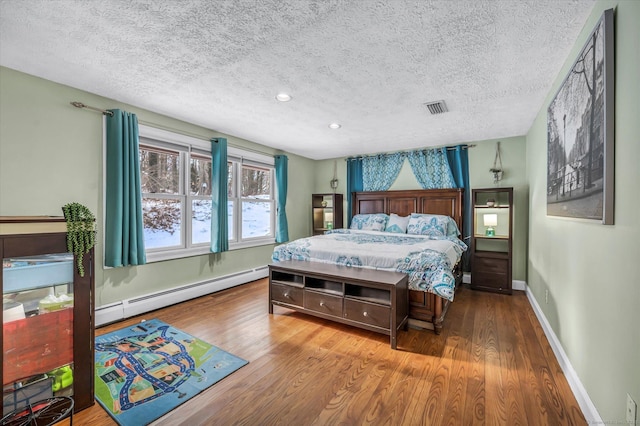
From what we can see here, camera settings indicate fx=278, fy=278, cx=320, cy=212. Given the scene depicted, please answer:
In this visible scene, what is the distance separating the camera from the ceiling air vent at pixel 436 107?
9.68ft

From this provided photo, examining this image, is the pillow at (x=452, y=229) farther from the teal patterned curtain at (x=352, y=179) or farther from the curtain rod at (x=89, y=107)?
the curtain rod at (x=89, y=107)

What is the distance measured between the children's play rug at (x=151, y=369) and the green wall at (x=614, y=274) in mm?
2189

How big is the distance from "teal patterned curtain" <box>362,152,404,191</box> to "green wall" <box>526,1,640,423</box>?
3104 millimetres

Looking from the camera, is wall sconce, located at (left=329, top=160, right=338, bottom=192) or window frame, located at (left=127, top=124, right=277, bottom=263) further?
wall sconce, located at (left=329, top=160, right=338, bottom=192)

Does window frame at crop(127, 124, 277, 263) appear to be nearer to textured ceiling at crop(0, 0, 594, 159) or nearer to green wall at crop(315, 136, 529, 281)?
textured ceiling at crop(0, 0, 594, 159)

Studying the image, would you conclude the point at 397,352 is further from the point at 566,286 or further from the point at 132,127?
the point at 132,127

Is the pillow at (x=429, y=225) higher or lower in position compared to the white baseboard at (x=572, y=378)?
higher

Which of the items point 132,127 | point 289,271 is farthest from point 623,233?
point 132,127

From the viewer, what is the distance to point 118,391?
182 cm

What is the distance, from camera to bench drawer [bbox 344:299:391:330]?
248 cm

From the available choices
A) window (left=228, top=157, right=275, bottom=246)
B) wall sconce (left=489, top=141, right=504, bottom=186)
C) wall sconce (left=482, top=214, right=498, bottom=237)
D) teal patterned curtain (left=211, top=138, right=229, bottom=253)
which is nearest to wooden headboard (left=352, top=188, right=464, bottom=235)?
wall sconce (left=482, top=214, right=498, bottom=237)

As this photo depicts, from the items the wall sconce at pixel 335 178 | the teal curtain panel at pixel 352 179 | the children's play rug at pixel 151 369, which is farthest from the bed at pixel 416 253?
the children's play rug at pixel 151 369

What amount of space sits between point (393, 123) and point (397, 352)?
271cm

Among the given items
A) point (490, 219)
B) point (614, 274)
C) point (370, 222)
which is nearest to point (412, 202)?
point (370, 222)
